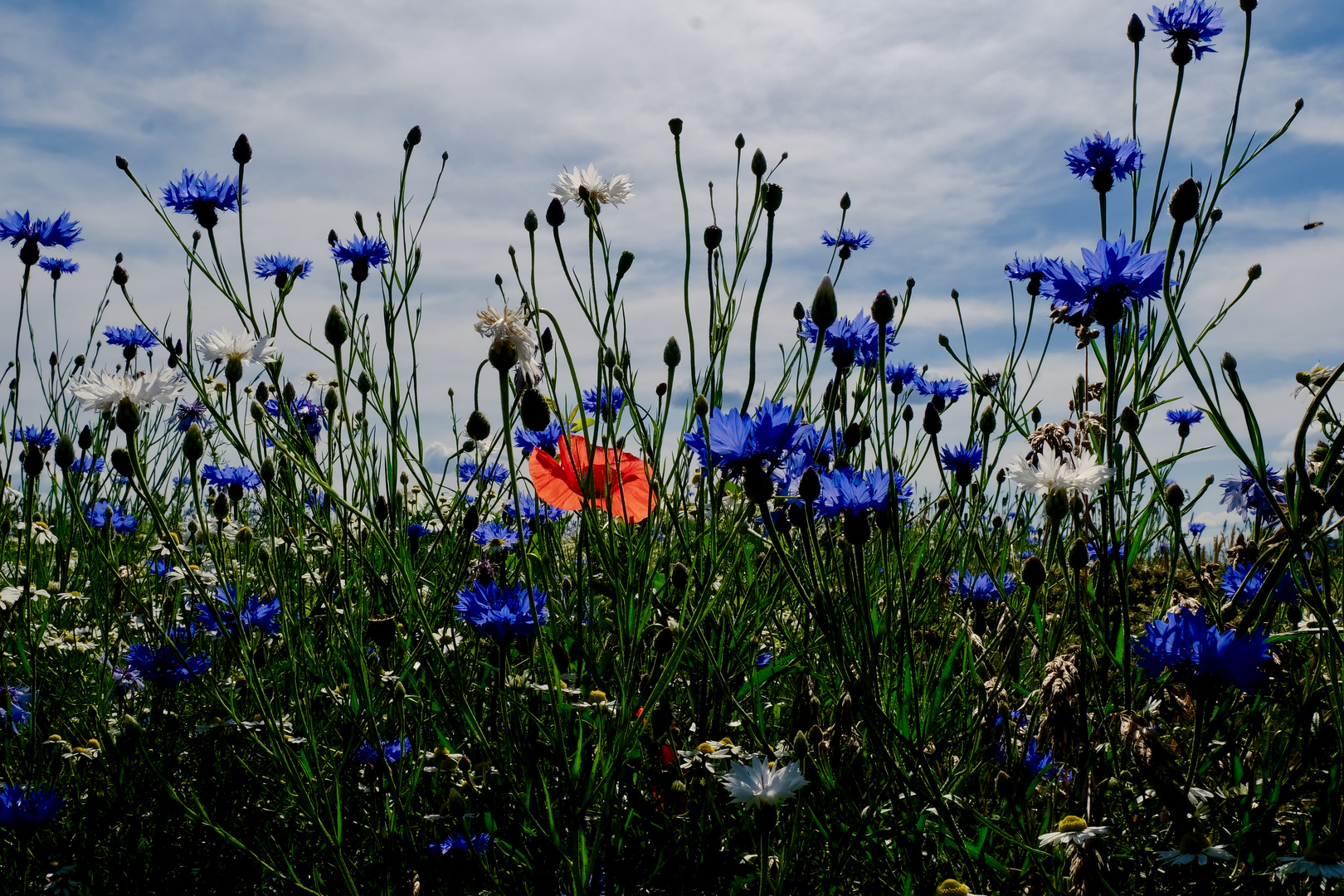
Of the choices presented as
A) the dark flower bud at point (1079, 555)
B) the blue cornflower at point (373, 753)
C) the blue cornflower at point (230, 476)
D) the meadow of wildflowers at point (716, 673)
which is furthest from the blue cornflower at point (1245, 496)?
the blue cornflower at point (230, 476)

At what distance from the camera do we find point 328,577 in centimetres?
230

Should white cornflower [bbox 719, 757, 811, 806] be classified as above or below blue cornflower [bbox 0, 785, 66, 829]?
below

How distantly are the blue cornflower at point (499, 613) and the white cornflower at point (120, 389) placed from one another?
0.63 metres

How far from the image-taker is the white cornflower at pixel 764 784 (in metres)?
1.15

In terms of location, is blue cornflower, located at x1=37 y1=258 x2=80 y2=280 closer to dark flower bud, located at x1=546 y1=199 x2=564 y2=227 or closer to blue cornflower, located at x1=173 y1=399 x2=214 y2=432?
blue cornflower, located at x1=173 y1=399 x2=214 y2=432

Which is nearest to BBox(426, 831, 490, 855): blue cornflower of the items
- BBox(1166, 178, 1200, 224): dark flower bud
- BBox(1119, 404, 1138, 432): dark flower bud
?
BBox(1119, 404, 1138, 432): dark flower bud

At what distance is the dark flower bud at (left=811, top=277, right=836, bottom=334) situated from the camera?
137 cm

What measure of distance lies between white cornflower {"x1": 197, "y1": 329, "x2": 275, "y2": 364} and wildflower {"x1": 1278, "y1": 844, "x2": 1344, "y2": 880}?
1.85m

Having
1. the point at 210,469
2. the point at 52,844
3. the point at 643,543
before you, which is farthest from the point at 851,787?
the point at 210,469

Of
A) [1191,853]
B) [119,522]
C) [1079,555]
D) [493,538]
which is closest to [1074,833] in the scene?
[1191,853]

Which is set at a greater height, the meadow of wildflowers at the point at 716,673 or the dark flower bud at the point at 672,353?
the dark flower bud at the point at 672,353

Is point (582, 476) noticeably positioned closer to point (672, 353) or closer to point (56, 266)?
point (672, 353)

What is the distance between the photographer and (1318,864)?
1124mm

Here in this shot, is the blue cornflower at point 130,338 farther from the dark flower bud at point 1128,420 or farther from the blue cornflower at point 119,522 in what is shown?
the dark flower bud at point 1128,420
